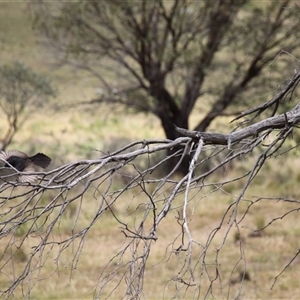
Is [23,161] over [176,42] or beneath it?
beneath

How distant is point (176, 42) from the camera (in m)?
18.0

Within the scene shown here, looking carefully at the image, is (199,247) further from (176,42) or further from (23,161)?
(176,42)

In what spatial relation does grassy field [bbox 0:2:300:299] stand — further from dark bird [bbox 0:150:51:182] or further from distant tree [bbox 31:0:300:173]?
distant tree [bbox 31:0:300:173]

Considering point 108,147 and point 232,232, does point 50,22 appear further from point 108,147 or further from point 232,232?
point 232,232

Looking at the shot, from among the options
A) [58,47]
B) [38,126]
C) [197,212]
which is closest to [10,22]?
[38,126]

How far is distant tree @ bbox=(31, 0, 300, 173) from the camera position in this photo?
1767 cm

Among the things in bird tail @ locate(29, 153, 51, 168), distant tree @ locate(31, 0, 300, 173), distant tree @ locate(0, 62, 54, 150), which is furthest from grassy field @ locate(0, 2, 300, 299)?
distant tree @ locate(0, 62, 54, 150)

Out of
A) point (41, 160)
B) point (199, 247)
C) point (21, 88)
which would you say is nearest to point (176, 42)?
point (21, 88)

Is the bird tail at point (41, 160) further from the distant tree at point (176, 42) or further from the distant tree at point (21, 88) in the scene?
the distant tree at point (21, 88)

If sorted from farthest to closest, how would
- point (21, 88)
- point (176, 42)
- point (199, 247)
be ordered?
point (21, 88), point (176, 42), point (199, 247)

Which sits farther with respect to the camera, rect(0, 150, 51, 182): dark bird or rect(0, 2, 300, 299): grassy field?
rect(0, 2, 300, 299): grassy field

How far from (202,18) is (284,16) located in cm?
200

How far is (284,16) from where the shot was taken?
18031mm

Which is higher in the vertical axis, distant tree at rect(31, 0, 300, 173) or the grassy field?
distant tree at rect(31, 0, 300, 173)
